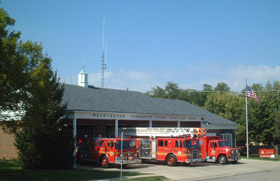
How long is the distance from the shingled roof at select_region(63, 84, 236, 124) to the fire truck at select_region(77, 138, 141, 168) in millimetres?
2863

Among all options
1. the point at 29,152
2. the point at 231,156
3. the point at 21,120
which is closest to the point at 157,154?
the point at 231,156

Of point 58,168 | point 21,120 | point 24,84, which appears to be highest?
point 24,84

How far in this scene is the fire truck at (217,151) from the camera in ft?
92.0

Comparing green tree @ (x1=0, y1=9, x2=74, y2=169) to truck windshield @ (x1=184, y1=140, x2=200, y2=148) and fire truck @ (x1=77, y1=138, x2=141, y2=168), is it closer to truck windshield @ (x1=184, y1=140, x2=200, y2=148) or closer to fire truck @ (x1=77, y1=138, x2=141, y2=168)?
fire truck @ (x1=77, y1=138, x2=141, y2=168)

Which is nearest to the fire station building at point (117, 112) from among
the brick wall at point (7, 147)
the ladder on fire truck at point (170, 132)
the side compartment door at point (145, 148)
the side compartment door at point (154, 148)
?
the ladder on fire truck at point (170, 132)

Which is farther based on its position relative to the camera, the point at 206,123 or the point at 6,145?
the point at 206,123

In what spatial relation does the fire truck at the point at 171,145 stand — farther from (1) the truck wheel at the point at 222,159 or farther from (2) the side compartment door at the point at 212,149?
(1) the truck wheel at the point at 222,159

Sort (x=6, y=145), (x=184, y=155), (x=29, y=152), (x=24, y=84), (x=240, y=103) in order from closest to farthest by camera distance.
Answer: (x=24, y=84) < (x=29, y=152) < (x=184, y=155) < (x=6, y=145) < (x=240, y=103)

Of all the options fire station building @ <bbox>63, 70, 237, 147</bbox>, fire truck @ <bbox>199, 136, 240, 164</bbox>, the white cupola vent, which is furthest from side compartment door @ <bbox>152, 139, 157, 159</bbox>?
the white cupola vent

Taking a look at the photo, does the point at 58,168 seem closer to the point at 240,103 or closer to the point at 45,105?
the point at 45,105

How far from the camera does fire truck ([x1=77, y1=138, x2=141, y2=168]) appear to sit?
78.1ft

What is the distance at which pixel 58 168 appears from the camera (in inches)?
864

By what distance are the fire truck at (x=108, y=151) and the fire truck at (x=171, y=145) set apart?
94.6 inches

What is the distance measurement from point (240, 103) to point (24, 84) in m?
46.0
